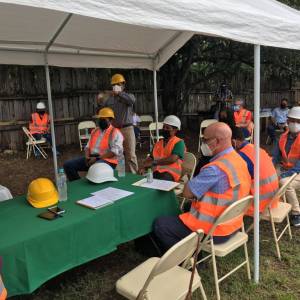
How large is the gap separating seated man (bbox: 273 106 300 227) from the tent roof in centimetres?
140

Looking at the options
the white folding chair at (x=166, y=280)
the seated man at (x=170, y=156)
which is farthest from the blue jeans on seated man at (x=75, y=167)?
the white folding chair at (x=166, y=280)

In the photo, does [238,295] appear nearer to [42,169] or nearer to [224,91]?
[42,169]

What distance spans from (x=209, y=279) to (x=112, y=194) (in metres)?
1.24

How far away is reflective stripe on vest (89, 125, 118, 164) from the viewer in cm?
503

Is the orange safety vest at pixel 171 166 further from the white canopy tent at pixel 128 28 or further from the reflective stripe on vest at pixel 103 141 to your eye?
the white canopy tent at pixel 128 28

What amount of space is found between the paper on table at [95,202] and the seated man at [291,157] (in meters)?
2.52

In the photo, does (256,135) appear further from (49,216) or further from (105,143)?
(105,143)

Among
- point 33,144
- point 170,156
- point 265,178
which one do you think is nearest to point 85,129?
point 33,144

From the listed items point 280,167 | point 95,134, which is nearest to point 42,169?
point 95,134

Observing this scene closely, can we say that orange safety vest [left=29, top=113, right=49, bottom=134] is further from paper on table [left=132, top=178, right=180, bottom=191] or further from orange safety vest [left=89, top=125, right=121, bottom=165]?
paper on table [left=132, top=178, right=180, bottom=191]

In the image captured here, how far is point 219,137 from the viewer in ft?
9.97

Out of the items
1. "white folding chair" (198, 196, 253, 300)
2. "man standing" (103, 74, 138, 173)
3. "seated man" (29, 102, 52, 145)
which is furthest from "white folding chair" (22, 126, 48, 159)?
"white folding chair" (198, 196, 253, 300)

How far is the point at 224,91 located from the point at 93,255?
9.46 m

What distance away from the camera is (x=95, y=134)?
204 inches
